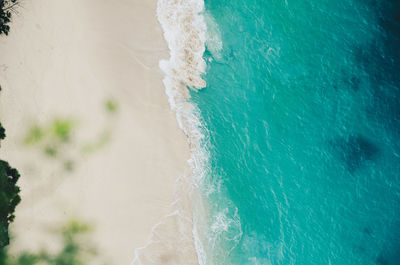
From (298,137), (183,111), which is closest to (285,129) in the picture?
(298,137)

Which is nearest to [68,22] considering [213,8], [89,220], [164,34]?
[164,34]

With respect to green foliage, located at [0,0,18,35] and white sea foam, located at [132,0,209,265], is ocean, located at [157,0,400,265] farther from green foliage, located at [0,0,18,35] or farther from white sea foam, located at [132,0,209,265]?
green foliage, located at [0,0,18,35]

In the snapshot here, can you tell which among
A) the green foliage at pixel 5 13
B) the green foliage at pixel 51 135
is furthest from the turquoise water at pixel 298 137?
the green foliage at pixel 5 13

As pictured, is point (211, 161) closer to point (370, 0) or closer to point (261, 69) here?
point (261, 69)

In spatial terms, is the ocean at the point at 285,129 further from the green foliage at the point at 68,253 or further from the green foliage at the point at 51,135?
the green foliage at the point at 68,253

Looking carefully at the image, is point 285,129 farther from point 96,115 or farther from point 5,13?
point 5,13
